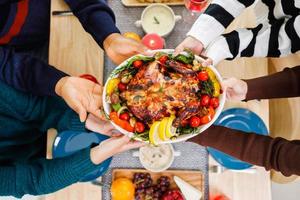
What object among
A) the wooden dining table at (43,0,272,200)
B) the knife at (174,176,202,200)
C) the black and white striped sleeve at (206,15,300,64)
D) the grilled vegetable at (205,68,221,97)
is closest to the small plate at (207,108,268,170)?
the wooden dining table at (43,0,272,200)

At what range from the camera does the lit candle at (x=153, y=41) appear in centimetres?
122

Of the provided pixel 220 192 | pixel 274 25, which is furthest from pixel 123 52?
pixel 220 192

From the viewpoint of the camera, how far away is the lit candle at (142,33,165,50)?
4.00 ft

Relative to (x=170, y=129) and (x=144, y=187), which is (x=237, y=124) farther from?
(x=170, y=129)

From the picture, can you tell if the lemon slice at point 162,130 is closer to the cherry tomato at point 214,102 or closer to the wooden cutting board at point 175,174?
the cherry tomato at point 214,102

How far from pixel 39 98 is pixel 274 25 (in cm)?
75

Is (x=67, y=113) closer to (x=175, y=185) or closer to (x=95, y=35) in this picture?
(x=95, y=35)

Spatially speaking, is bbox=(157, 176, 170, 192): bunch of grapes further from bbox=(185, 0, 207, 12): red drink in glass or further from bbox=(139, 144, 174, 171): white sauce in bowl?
bbox=(185, 0, 207, 12): red drink in glass

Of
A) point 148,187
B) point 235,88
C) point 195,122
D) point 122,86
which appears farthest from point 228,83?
point 148,187

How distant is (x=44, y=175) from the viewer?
1120 millimetres

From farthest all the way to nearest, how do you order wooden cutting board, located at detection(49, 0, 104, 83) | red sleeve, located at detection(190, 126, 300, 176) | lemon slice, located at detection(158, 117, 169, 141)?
wooden cutting board, located at detection(49, 0, 104, 83) < red sleeve, located at detection(190, 126, 300, 176) < lemon slice, located at detection(158, 117, 169, 141)

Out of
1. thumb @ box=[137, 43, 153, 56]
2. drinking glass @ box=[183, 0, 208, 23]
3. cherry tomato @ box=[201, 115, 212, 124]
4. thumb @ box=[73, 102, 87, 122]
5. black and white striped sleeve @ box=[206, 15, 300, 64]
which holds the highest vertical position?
drinking glass @ box=[183, 0, 208, 23]

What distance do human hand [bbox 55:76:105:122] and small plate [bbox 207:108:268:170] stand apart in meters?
0.43

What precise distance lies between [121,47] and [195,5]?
1.13ft
